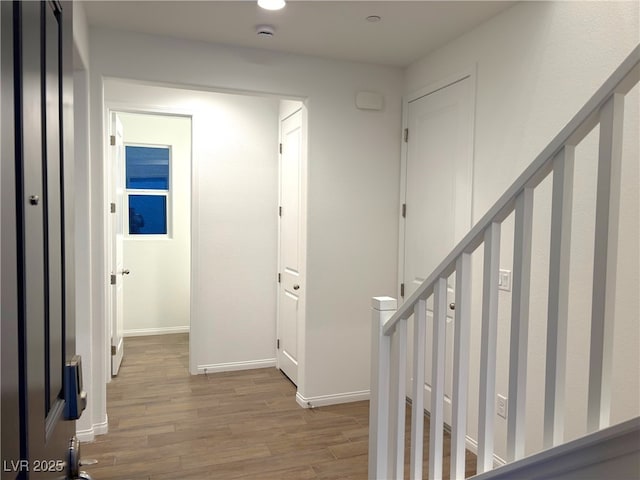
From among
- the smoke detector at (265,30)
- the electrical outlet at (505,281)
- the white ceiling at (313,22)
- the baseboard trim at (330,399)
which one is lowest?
the baseboard trim at (330,399)

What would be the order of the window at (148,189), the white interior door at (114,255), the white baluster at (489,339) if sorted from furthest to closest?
the window at (148,189) → the white interior door at (114,255) → the white baluster at (489,339)

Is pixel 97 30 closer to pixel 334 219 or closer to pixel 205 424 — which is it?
pixel 334 219

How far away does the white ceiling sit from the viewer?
259cm

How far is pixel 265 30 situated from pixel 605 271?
2.54 meters

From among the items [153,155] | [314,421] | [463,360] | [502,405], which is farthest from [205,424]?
[153,155]

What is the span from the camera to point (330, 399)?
11.9 feet

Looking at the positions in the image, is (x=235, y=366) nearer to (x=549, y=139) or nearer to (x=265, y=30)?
(x=265, y=30)

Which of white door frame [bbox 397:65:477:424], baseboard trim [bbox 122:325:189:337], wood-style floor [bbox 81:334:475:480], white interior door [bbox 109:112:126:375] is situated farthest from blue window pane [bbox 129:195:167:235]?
white door frame [bbox 397:65:477:424]

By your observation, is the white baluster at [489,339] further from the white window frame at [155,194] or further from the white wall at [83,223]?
the white window frame at [155,194]

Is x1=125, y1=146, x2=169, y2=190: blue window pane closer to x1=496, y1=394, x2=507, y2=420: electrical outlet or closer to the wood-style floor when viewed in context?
the wood-style floor

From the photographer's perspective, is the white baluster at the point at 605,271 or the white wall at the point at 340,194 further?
the white wall at the point at 340,194

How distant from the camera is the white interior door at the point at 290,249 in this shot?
381 cm

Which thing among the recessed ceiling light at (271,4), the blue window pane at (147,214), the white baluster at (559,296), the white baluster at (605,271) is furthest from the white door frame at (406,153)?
the blue window pane at (147,214)

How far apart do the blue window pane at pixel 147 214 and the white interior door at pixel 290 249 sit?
2183 mm
